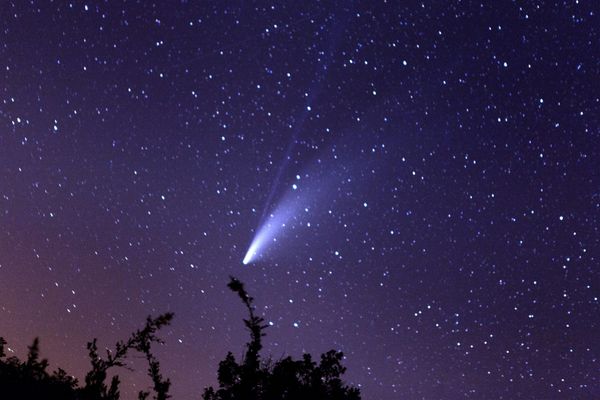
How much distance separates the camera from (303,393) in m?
10.5

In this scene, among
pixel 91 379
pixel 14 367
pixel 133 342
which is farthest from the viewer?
pixel 133 342

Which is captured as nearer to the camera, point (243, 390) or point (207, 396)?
point (243, 390)

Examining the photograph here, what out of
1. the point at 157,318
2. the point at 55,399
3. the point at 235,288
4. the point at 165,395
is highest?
the point at 235,288

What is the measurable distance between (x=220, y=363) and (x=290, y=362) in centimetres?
130

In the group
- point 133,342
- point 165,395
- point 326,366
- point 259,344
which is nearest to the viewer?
point 133,342

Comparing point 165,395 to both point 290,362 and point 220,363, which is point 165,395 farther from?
point 290,362

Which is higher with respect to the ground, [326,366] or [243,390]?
[326,366]

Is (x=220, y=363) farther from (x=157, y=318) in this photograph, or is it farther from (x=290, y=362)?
(x=157, y=318)

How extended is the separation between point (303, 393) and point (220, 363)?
1757mm

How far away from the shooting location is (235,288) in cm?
839

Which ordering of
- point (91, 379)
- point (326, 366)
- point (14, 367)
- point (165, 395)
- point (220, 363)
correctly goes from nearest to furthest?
point (14, 367)
point (91, 379)
point (165, 395)
point (220, 363)
point (326, 366)

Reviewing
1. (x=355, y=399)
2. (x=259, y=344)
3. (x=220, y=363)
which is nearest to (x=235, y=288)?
(x=259, y=344)

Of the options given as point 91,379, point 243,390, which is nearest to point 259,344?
point 243,390

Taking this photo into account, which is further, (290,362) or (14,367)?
(290,362)
